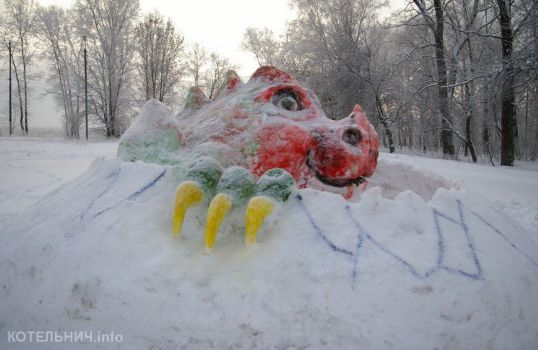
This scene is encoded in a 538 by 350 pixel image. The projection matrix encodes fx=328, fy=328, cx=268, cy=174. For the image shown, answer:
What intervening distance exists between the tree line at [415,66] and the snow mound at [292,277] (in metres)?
7.76

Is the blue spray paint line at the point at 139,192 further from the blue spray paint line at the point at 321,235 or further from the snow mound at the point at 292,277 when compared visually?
the blue spray paint line at the point at 321,235

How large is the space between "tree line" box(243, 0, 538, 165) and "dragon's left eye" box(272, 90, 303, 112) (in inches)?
289

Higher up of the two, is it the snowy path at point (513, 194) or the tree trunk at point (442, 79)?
the tree trunk at point (442, 79)

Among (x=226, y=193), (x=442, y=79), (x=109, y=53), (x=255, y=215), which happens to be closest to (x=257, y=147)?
(x=226, y=193)

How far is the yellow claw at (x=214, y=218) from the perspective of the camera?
4.80ft

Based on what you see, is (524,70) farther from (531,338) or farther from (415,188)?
(531,338)

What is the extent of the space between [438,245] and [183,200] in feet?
3.80

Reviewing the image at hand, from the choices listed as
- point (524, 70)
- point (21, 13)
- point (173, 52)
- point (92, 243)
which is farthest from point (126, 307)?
point (21, 13)

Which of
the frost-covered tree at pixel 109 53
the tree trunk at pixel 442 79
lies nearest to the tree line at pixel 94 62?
the frost-covered tree at pixel 109 53

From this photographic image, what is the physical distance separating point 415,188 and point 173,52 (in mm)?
16333

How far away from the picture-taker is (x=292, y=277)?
1.30 metres

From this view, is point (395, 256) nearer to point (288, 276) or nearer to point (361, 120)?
point (288, 276)

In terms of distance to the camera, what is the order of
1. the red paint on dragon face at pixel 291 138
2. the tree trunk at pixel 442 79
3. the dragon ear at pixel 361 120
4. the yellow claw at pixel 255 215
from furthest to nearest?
the tree trunk at pixel 442 79 → the dragon ear at pixel 361 120 → the red paint on dragon face at pixel 291 138 → the yellow claw at pixel 255 215

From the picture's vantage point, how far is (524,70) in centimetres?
672
